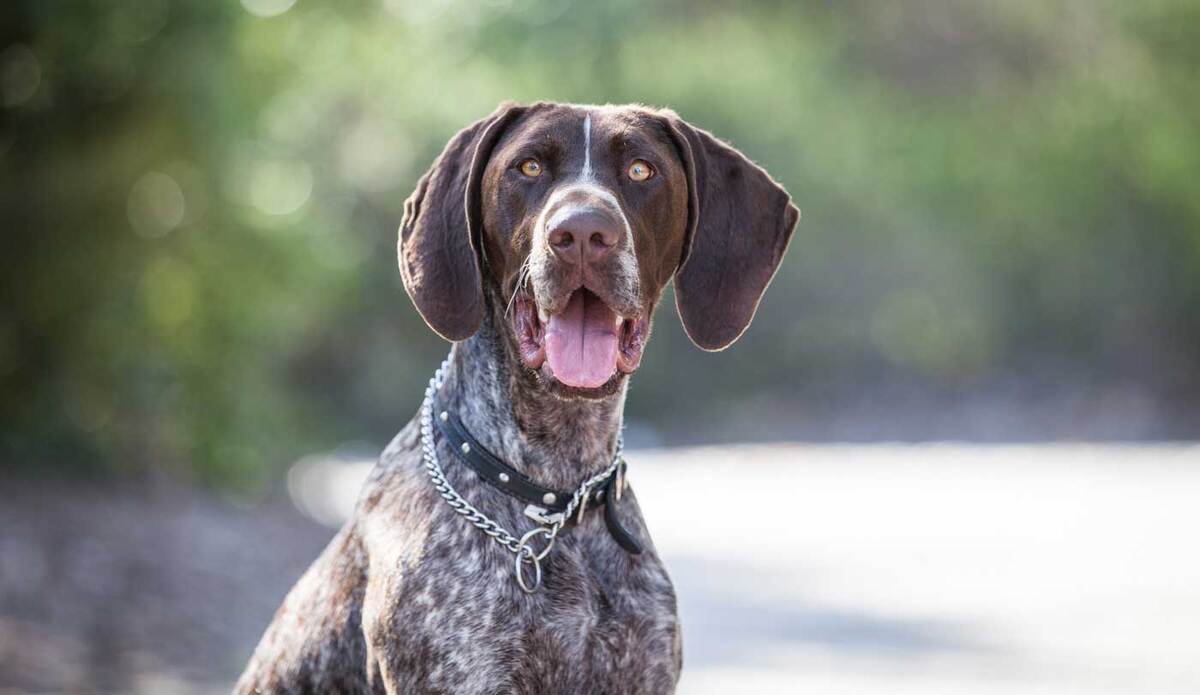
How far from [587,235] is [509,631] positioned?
890 millimetres

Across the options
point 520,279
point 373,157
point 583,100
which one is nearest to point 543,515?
point 520,279

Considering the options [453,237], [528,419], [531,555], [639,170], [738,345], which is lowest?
[531,555]

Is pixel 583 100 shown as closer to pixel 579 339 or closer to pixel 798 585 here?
pixel 798 585

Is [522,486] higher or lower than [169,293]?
lower

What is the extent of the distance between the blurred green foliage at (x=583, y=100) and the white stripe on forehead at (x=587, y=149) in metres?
6.36

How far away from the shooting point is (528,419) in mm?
Result: 3973

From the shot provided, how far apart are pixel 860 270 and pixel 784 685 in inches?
842

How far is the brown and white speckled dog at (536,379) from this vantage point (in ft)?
12.2

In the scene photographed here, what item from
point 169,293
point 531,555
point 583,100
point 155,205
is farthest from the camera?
point 583,100

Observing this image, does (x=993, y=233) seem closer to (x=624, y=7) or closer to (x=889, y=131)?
(x=889, y=131)

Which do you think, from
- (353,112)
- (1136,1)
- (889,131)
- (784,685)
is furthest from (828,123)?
(784,685)

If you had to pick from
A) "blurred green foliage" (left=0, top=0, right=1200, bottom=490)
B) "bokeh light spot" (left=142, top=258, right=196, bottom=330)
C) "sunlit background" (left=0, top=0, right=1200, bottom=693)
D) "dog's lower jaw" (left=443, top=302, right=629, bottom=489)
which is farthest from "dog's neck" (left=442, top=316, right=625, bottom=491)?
"bokeh light spot" (left=142, top=258, right=196, bottom=330)

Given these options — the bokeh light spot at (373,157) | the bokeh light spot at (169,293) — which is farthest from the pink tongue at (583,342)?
the bokeh light spot at (373,157)

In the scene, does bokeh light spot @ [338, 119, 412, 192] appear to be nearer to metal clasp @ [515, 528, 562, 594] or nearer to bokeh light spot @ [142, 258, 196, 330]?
bokeh light spot @ [142, 258, 196, 330]
